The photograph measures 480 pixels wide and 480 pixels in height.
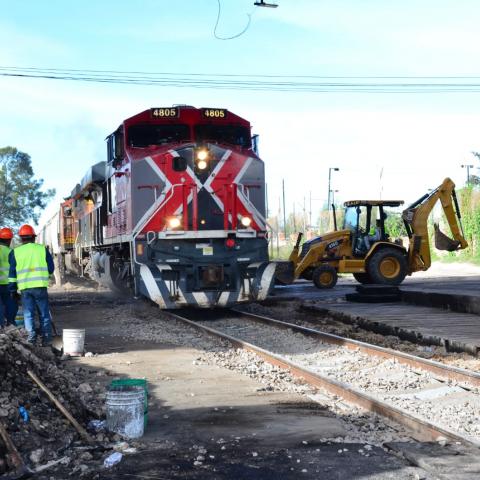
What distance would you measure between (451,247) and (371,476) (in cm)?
1591

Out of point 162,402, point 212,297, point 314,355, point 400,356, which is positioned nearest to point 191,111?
point 212,297

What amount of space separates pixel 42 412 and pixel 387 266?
1507 centimetres

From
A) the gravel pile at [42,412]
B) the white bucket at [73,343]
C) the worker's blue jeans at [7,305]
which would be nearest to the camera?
the gravel pile at [42,412]

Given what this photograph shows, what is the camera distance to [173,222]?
12633mm

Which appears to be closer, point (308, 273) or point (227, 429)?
point (227, 429)

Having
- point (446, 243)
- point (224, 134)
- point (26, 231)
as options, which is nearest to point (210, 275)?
point (224, 134)

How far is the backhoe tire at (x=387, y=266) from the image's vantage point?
19.2 metres

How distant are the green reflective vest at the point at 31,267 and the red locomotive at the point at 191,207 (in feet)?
9.00

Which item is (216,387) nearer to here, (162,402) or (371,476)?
(162,402)

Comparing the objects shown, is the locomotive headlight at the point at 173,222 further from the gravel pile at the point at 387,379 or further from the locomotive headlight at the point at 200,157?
the gravel pile at the point at 387,379

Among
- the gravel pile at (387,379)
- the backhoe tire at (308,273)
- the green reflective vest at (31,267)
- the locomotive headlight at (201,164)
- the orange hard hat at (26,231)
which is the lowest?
the gravel pile at (387,379)

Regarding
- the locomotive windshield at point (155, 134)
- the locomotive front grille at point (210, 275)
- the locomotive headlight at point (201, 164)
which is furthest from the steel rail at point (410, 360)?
the locomotive windshield at point (155, 134)

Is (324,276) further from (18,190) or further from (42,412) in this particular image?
(18,190)

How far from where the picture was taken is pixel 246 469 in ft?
14.6
